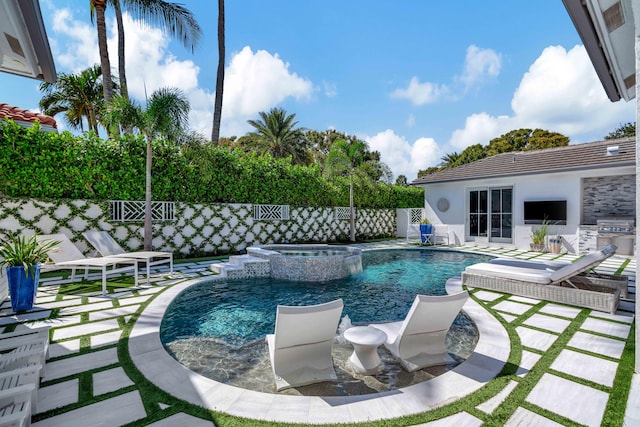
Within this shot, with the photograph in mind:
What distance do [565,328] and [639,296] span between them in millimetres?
1454

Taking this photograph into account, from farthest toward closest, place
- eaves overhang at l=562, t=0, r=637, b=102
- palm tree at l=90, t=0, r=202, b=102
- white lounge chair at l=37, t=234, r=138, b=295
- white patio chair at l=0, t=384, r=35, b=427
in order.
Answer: palm tree at l=90, t=0, r=202, b=102 → white lounge chair at l=37, t=234, r=138, b=295 → eaves overhang at l=562, t=0, r=637, b=102 → white patio chair at l=0, t=384, r=35, b=427

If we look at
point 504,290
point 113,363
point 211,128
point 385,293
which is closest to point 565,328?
point 504,290

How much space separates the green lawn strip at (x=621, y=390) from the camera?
2137 mm

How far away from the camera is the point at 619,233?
9750 mm

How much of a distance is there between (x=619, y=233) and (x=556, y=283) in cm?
758

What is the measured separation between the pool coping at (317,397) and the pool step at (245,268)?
408cm

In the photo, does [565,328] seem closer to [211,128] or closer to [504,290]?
[504,290]

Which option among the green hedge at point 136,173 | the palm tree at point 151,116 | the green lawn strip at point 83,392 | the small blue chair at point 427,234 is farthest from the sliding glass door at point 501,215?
the green lawn strip at point 83,392

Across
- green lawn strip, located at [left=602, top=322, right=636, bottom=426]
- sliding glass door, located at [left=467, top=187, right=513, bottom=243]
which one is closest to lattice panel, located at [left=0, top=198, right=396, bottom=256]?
sliding glass door, located at [left=467, top=187, right=513, bottom=243]

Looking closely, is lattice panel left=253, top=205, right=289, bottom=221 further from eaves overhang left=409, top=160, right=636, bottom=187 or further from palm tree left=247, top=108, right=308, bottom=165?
palm tree left=247, top=108, right=308, bottom=165

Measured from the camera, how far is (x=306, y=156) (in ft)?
82.1

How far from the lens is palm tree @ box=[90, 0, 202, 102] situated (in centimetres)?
1191

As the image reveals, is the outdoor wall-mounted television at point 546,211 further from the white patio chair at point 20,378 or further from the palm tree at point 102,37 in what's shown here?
the palm tree at point 102,37

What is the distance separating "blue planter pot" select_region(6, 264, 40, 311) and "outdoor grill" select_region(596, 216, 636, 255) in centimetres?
1557
